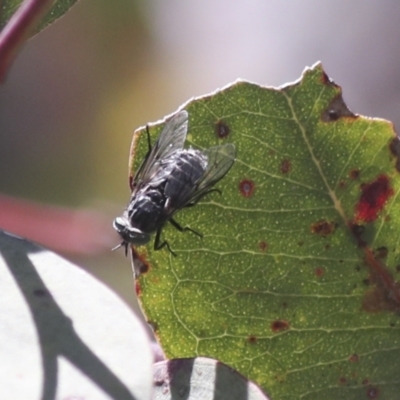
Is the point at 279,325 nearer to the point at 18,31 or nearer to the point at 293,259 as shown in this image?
the point at 293,259

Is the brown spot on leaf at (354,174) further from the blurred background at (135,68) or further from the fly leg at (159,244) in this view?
the blurred background at (135,68)

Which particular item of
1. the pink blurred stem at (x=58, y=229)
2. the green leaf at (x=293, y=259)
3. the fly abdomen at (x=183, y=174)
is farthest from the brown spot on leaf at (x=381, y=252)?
the pink blurred stem at (x=58, y=229)

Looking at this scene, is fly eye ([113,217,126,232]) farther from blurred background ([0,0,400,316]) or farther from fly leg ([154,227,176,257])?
blurred background ([0,0,400,316])

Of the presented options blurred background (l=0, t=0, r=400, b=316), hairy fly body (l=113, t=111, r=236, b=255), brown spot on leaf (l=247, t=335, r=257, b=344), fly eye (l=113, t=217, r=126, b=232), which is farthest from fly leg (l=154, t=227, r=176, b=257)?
blurred background (l=0, t=0, r=400, b=316)

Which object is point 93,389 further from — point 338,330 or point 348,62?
point 348,62

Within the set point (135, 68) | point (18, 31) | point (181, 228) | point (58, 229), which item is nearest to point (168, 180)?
point (181, 228)

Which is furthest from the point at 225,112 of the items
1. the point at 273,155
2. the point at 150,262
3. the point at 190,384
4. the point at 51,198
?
the point at 51,198

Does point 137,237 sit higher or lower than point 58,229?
lower
